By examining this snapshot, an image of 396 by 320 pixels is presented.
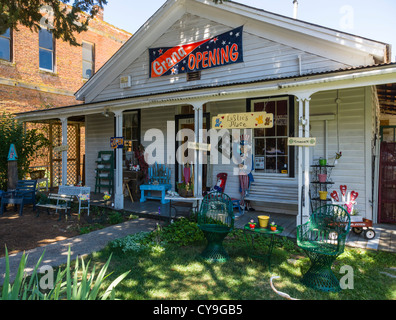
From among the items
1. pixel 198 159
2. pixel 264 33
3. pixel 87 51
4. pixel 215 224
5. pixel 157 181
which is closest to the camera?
pixel 215 224

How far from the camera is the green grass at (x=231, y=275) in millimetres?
3662

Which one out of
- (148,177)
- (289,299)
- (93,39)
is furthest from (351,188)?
(93,39)

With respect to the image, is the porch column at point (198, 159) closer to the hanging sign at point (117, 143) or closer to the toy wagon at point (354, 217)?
the hanging sign at point (117, 143)

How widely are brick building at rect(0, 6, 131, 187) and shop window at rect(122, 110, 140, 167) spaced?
11.4ft

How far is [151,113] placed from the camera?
1023 centimetres

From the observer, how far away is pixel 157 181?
958 centimetres

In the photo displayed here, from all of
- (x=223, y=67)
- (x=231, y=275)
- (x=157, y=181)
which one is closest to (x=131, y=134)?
(x=157, y=181)

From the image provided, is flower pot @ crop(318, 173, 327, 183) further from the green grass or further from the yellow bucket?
the yellow bucket

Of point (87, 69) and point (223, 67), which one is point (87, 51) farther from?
point (223, 67)

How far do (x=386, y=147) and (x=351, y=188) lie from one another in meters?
1.62

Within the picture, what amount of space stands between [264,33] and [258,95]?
2.64m
